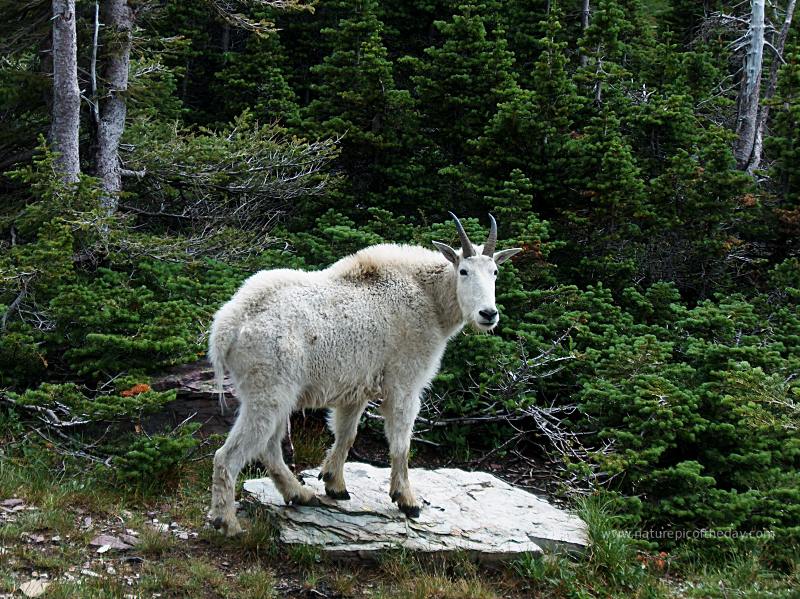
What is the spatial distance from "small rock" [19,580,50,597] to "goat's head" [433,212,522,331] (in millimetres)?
4366

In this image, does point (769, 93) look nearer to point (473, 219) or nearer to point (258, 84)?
point (473, 219)

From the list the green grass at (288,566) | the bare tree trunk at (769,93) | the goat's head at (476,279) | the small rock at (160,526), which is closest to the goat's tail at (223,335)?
the green grass at (288,566)

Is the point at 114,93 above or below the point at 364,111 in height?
below

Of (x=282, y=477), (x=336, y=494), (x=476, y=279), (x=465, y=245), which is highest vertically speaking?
(x=465, y=245)

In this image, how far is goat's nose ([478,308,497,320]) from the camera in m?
7.27

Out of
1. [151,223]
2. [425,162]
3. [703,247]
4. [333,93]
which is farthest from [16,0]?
[703,247]

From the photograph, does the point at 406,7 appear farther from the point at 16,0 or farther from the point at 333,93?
the point at 16,0

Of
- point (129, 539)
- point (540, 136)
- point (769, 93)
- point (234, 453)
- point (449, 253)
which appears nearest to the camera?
point (234, 453)

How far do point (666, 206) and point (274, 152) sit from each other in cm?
670

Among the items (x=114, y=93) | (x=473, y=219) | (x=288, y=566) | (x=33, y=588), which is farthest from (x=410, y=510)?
(x=114, y=93)

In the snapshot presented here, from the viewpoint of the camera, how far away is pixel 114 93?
A: 11.4 meters

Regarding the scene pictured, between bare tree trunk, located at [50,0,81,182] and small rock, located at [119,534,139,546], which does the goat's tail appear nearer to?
small rock, located at [119,534,139,546]

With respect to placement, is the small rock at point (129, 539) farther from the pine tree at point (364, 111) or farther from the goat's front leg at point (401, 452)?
the pine tree at point (364, 111)

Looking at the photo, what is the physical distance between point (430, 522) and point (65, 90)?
295 inches
